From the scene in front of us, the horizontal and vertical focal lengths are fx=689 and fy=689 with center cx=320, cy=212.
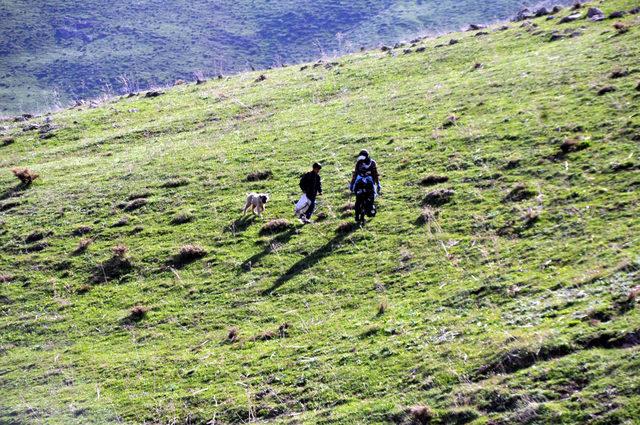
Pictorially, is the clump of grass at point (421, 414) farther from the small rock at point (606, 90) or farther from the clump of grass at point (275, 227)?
the small rock at point (606, 90)

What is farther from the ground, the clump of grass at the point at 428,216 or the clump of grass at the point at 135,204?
the clump of grass at the point at 428,216

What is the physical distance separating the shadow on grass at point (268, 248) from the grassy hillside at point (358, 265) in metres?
0.12

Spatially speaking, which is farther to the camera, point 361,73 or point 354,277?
point 361,73

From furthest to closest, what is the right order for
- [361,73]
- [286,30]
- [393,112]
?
1. [286,30]
2. [361,73]
3. [393,112]

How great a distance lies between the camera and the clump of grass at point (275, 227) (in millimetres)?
28688

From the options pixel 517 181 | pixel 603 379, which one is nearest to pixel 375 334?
pixel 603 379

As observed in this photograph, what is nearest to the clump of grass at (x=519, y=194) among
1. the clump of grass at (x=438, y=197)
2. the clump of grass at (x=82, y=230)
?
the clump of grass at (x=438, y=197)

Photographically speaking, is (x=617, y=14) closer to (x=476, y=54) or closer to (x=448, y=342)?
(x=476, y=54)

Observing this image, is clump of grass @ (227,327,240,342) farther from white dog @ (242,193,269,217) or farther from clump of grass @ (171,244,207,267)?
white dog @ (242,193,269,217)

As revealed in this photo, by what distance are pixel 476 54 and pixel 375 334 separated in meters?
37.1

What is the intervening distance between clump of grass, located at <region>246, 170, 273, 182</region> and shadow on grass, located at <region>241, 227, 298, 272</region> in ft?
24.1

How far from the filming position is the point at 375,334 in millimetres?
18938

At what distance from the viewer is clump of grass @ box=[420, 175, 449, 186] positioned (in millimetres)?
29700

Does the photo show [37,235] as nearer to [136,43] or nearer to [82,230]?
[82,230]
